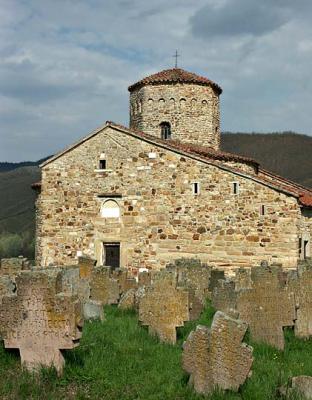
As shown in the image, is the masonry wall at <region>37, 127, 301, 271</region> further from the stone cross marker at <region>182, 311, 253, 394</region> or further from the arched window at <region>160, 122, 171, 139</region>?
the stone cross marker at <region>182, 311, 253, 394</region>

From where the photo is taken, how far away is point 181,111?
25.3 m

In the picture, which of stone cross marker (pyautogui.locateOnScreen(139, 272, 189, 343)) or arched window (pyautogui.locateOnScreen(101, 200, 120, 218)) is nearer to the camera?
stone cross marker (pyautogui.locateOnScreen(139, 272, 189, 343))

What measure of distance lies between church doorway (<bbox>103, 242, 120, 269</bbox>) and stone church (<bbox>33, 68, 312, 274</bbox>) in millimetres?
35

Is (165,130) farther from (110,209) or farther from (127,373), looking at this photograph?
(127,373)

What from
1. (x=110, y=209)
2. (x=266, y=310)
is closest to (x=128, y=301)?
(x=266, y=310)

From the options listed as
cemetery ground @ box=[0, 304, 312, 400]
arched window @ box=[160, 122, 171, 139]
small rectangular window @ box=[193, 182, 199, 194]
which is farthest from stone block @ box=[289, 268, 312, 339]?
arched window @ box=[160, 122, 171, 139]

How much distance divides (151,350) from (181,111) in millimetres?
18016

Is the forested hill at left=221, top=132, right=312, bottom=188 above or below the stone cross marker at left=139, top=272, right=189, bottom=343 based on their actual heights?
above

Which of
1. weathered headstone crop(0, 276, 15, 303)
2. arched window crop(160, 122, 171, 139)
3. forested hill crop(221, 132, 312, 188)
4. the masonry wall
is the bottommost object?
weathered headstone crop(0, 276, 15, 303)

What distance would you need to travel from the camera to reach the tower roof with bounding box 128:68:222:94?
83.5 feet

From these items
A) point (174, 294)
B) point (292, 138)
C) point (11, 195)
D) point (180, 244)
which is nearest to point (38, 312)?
point (174, 294)

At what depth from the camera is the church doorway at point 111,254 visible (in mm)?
21016

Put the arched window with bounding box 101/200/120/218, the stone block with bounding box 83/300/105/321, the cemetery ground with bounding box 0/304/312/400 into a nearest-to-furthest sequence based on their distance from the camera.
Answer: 1. the cemetery ground with bounding box 0/304/312/400
2. the stone block with bounding box 83/300/105/321
3. the arched window with bounding box 101/200/120/218

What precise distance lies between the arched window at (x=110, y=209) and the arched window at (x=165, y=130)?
5.90 metres
